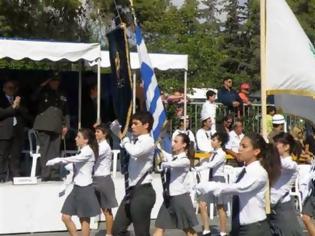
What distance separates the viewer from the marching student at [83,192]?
10.2m

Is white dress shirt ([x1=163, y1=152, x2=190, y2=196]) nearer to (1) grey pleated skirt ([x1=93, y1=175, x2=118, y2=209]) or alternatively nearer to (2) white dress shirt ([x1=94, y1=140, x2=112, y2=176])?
(2) white dress shirt ([x1=94, y1=140, x2=112, y2=176])

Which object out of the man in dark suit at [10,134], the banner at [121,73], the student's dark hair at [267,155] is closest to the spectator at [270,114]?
the man in dark suit at [10,134]

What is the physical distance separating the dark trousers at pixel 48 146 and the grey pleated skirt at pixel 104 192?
185cm

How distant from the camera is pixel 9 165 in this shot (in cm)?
1326

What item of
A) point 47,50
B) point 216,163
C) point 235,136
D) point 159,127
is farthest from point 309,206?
point 47,50

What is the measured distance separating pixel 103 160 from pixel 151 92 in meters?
1.27

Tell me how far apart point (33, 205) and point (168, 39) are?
22.4m

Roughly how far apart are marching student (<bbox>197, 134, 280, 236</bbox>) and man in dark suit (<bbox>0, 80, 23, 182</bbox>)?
630cm

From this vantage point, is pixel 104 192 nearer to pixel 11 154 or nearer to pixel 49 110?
pixel 49 110

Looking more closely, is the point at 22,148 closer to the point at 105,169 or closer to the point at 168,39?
the point at 105,169

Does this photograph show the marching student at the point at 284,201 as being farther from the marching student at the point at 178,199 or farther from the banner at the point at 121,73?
the banner at the point at 121,73

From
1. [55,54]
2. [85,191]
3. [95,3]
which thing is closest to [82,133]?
[85,191]

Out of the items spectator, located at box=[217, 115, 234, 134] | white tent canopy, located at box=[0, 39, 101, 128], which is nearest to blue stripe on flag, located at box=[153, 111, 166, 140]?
white tent canopy, located at box=[0, 39, 101, 128]

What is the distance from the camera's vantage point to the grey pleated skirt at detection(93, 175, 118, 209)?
1127cm
